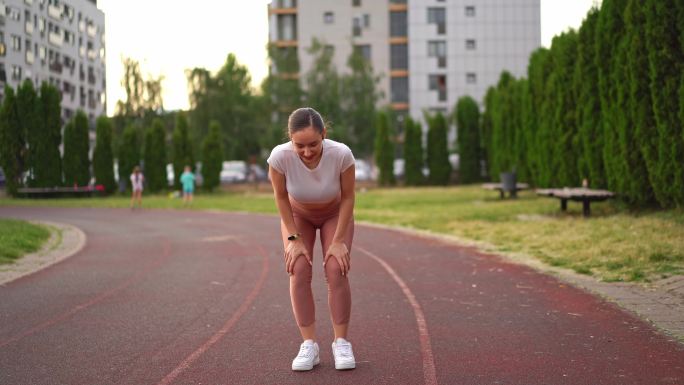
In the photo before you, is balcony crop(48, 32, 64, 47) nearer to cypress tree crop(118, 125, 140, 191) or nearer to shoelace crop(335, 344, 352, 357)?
cypress tree crop(118, 125, 140, 191)

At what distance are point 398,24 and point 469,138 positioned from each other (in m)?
28.9

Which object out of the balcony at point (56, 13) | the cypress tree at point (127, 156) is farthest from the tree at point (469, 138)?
the balcony at point (56, 13)

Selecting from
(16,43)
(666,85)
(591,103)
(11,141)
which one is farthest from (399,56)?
(666,85)

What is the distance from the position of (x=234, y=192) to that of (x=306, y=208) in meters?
40.1

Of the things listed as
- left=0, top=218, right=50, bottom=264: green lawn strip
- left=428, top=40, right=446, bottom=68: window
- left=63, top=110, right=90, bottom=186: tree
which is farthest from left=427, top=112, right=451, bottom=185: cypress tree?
left=0, top=218, right=50, bottom=264: green lawn strip

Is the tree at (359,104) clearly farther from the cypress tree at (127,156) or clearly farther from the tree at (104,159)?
the tree at (104,159)

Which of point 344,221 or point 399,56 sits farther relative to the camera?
point 399,56

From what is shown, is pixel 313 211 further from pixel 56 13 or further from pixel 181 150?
pixel 181 150

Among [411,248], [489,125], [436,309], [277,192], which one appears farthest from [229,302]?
[489,125]

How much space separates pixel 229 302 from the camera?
27.8 ft

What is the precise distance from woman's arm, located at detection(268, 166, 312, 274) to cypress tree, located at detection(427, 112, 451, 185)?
133ft

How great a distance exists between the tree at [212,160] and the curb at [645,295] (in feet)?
110

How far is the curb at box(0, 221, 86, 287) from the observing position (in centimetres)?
1165

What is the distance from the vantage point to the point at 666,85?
15781 mm
